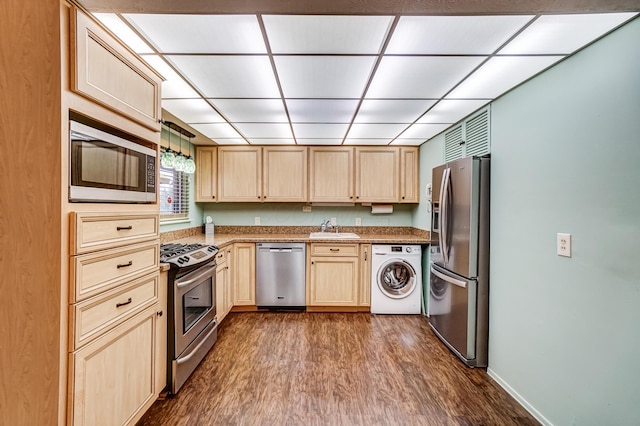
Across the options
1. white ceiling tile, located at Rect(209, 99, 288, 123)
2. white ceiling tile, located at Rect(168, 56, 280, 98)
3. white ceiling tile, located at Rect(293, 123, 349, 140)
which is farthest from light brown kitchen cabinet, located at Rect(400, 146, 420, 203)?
white ceiling tile, located at Rect(168, 56, 280, 98)

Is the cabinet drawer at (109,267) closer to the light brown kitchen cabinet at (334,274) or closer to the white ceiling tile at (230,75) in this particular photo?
the white ceiling tile at (230,75)

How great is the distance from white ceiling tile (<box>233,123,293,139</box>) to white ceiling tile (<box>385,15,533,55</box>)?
1653 millimetres

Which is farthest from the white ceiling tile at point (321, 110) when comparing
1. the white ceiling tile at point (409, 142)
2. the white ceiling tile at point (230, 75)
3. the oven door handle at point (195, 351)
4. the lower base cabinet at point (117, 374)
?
the oven door handle at point (195, 351)

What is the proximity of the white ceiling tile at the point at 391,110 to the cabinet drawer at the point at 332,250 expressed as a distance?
59.6 inches

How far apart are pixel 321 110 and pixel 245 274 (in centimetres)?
216

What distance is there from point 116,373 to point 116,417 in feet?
0.73

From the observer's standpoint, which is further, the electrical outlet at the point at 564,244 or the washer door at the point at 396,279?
the washer door at the point at 396,279

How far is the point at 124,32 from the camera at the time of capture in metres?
1.44

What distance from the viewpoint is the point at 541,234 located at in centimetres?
180

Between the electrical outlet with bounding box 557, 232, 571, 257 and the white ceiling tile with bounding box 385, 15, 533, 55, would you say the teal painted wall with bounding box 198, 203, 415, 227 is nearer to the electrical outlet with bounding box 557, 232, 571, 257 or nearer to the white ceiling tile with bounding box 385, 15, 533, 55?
the electrical outlet with bounding box 557, 232, 571, 257

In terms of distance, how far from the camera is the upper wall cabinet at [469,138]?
2.39m

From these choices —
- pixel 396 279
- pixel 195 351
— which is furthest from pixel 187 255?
pixel 396 279

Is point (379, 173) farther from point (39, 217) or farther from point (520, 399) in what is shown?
point (39, 217)

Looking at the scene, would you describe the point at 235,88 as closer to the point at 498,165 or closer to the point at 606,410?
the point at 498,165
